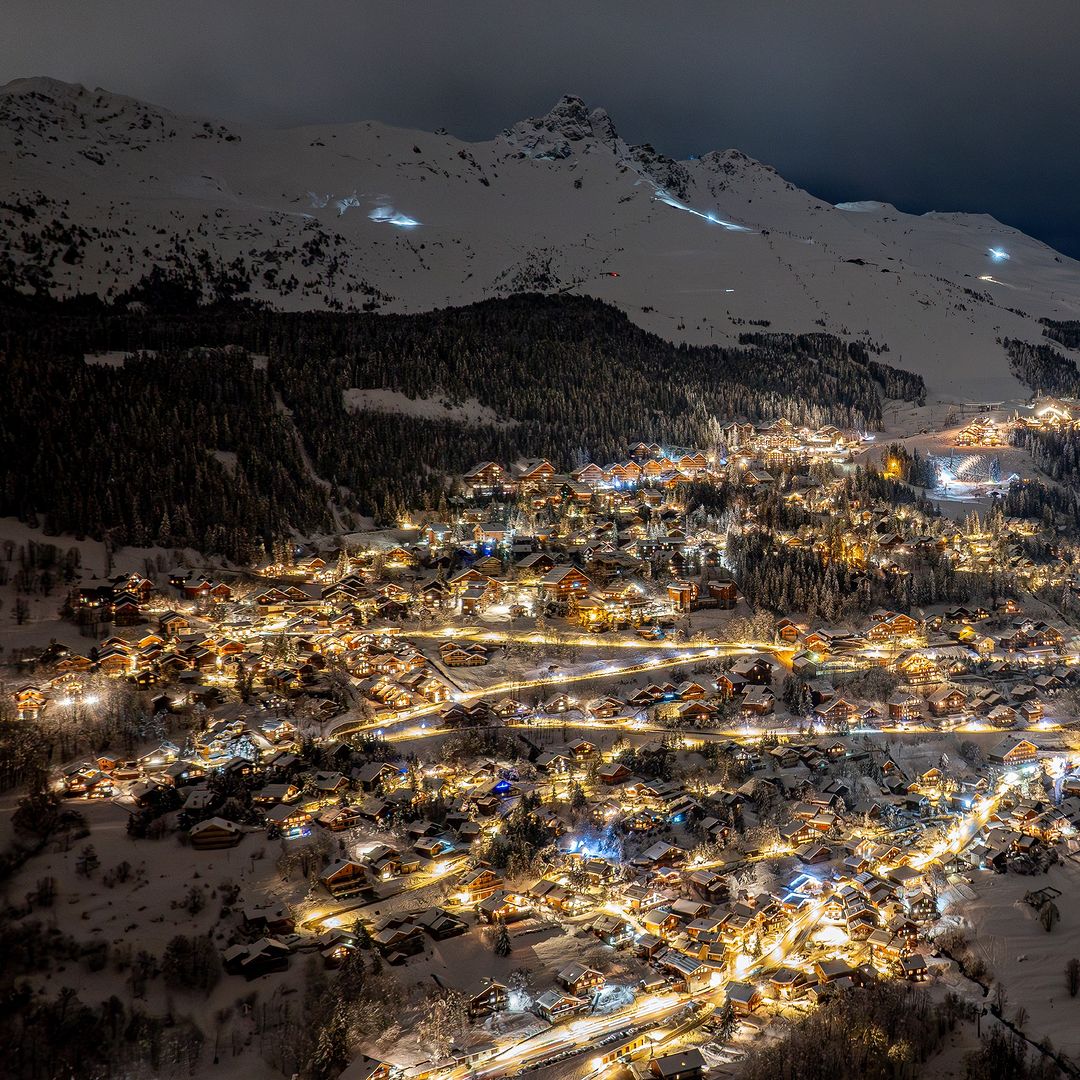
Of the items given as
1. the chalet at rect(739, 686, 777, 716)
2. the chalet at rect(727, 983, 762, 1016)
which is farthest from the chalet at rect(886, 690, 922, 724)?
the chalet at rect(727, 983, 762, 1016)

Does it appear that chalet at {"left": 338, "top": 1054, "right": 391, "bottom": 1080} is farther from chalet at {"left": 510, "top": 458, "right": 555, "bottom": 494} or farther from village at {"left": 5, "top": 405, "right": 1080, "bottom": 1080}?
chalet at {"left": 510, "top": 458, "right": 555, "bottom": 494}

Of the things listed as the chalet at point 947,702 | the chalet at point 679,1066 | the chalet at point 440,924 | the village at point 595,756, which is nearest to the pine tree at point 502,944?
the village at point 595,756

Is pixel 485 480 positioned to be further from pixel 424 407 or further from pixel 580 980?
pixel 580 980

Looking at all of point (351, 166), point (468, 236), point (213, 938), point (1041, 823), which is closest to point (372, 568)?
point (213, 938)

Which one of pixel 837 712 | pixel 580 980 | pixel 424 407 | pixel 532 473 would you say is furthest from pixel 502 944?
pixel 424 407

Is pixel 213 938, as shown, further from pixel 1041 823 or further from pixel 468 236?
A: pixel 468 236

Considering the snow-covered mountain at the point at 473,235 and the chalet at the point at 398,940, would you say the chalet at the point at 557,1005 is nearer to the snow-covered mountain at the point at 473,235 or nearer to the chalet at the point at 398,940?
the chalet at the point at 398,940
